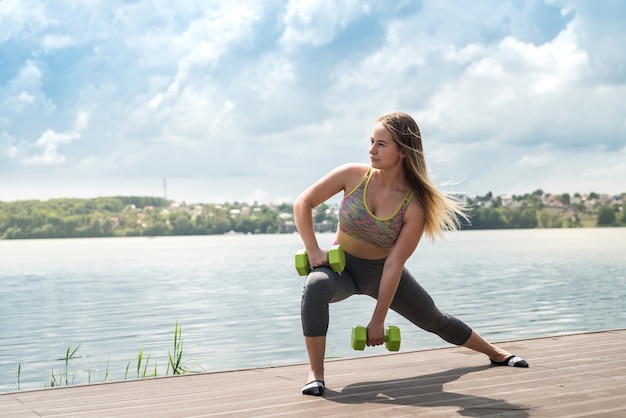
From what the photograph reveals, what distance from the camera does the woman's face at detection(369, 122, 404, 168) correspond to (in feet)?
14.2

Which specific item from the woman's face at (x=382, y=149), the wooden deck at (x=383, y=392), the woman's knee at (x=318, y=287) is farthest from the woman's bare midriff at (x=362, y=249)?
the wooden deck at (x=383, y=392)

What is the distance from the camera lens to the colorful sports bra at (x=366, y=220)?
4.39 meters

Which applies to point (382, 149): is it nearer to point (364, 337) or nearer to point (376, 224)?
point (376, 224)

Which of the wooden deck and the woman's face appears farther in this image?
the woman's face

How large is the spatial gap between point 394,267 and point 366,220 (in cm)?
31

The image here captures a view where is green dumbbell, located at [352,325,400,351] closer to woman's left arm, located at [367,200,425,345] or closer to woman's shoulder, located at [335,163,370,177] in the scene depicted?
woman's left arm, located at [367,200,425,345]

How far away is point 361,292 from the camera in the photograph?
459 centimetres

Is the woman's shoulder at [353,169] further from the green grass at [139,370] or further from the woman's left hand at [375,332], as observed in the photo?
the green grass at [139,370]

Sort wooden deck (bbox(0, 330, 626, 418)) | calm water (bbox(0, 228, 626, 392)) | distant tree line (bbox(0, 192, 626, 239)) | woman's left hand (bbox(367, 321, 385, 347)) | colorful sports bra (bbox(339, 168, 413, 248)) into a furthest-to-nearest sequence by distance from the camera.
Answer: distant tree line (bbox(0, 192, 626, 239)) → calm water (bbox(0, 228, 626, 392)) → colorful sports bra (bbox(339, 168, 413, 248)) → woman's left hand (bbox(367, 321, 385, 347)) → wooden deck (bbox(0, 330, 626, 418))

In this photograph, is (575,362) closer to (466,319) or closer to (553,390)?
(553,390)

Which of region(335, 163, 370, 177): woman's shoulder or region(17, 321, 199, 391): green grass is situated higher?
region(335, 163, 370, 177): woman's shoulder

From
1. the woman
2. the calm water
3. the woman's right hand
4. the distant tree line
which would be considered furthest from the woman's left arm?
the distant tree line

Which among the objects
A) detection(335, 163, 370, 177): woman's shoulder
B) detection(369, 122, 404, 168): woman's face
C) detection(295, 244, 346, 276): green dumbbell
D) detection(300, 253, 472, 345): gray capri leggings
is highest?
detection(369, 122, 404, 168): woman's face

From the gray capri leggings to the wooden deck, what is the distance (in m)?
0.26
